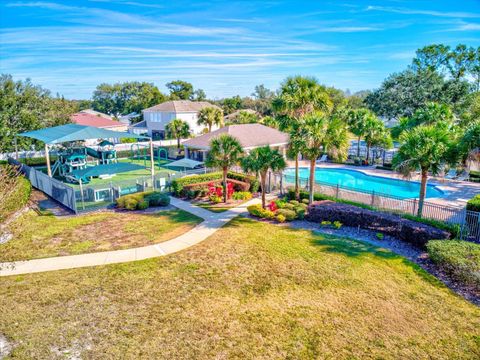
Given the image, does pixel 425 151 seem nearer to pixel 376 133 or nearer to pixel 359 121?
pixel 376 133

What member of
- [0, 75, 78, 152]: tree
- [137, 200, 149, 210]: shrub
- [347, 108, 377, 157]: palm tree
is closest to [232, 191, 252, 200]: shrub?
[137, 200, 149, 210]: shrub

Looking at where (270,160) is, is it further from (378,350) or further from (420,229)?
(378,350)

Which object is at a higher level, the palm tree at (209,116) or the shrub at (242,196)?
Answer: the palm tree at (209,116)

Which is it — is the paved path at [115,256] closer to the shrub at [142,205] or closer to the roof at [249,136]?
the shrub at [142,205]

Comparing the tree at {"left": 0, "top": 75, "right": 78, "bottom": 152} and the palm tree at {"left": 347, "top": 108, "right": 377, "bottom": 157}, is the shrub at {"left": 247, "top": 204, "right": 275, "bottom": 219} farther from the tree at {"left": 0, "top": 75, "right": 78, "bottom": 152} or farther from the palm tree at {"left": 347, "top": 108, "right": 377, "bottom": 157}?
the tree at {"left": 0, "top": 75, "right": 78, "bottom": 152}

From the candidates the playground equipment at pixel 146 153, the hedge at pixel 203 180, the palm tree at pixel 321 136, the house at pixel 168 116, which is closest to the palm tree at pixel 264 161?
the palm tree at pixel 321 136

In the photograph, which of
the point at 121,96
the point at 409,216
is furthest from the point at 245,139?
the point at 121,96

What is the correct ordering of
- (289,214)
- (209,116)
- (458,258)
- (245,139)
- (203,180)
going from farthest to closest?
(209,116), (245,139), (203,180), (289,214), (458,258)
